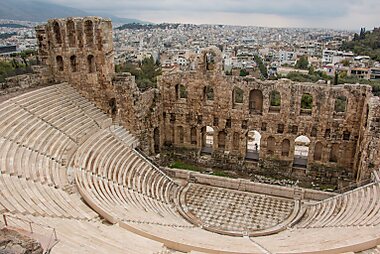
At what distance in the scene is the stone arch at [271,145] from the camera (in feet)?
82.4

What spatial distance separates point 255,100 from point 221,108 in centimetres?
285

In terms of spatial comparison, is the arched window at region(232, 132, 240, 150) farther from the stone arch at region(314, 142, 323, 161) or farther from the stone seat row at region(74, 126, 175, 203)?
the stone seat row at region(74, 126, 175, 203)

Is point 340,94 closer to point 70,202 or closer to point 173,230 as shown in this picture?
point 173,230

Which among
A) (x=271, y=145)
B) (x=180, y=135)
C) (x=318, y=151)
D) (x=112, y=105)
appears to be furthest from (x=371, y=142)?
(x=112, y=105)

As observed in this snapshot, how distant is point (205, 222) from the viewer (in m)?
19.2

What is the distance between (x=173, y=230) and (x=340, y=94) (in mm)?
14826

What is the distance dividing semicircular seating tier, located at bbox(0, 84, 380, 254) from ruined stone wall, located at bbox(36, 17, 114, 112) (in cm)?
116

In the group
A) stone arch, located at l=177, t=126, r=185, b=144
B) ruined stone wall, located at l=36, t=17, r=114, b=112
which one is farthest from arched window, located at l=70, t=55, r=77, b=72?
stone arch, located at l=177, t=126, r=185, b=144

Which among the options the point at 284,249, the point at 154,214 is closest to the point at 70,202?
the point at 154,214

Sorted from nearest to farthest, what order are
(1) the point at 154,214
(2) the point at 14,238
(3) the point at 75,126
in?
(2) the point at 14,238, (1) the point at 154,214, (3) the point at 75,126

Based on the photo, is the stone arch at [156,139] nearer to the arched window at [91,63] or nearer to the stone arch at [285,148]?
the arched window at [91,63]

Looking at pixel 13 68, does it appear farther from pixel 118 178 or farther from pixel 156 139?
pixel 118 178

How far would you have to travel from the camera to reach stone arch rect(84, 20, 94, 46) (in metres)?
23.9

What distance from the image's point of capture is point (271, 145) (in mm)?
25531
